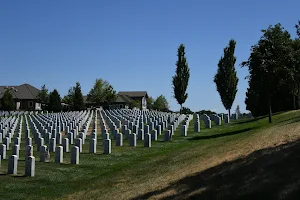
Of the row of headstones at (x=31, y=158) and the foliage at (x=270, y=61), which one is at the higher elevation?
the foliage at (x=270, y=61)

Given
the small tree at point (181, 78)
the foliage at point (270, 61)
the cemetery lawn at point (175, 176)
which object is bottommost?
the cemetery lawn at point (175, 176)

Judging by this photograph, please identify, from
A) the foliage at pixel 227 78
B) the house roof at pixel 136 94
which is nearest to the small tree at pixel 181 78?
the foliage at pixel 227 78

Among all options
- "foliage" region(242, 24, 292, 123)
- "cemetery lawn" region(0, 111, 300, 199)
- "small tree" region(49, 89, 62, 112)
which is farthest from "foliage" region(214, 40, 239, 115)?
"cemetery lawn" region(0, 111, 300, 199)

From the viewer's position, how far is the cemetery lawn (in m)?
7.74

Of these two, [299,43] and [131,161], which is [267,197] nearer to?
[131,161]

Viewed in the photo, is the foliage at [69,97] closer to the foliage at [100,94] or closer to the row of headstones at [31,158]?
the foliage at [100,94]

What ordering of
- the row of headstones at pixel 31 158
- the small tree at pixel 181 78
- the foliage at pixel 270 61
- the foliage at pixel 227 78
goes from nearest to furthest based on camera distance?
the row of headstones at pixel 31 158, the foliage at pixel 270 61, the foliage at pixel 227 78, the small tree at pixel 181 78

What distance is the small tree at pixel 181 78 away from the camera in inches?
2421

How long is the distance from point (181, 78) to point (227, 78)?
26.2 feet

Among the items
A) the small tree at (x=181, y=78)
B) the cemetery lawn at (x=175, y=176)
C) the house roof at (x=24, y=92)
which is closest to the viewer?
the cemetery lawn at (x=175, y=176)

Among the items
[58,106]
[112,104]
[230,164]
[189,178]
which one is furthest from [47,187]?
[112,104]

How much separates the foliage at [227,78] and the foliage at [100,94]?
35260mm

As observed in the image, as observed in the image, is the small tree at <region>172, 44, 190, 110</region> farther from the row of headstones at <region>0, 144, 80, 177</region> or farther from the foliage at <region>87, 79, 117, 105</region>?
the row of headstones at <region>0, 144, 80, 177</region>

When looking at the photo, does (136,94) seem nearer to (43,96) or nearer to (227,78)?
(43,96)
